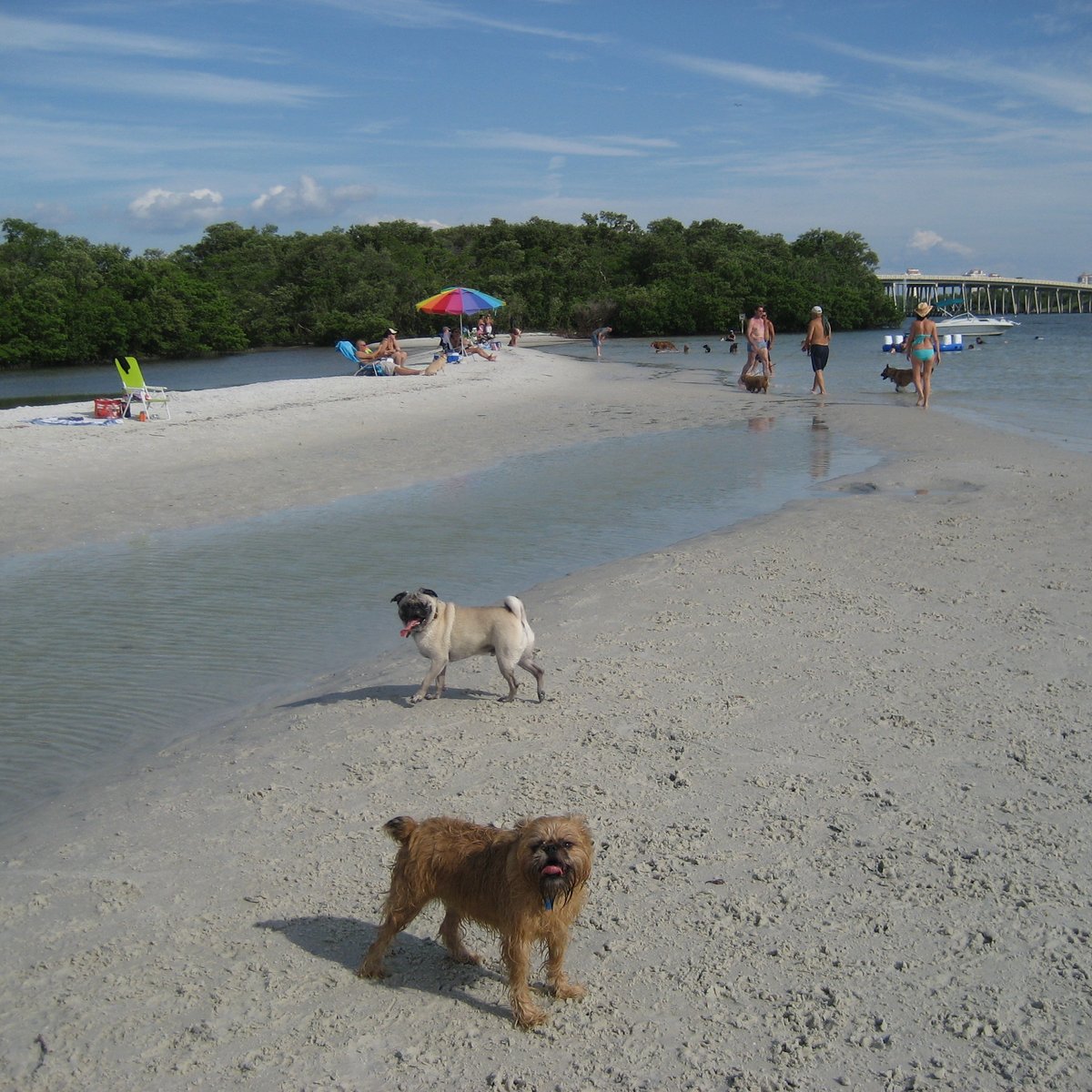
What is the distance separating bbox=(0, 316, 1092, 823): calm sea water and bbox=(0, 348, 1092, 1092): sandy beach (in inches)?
26.7

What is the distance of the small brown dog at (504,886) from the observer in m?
3.17

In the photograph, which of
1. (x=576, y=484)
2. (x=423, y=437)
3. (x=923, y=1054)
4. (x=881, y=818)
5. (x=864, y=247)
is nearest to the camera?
(x=923, y=1054)

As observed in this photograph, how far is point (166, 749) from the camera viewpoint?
5.90 m

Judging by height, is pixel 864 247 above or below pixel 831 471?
above

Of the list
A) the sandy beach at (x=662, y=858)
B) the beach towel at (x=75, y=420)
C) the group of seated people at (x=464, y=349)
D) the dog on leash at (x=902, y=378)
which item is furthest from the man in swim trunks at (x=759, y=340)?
the sandy beach at (x=662, y=858)

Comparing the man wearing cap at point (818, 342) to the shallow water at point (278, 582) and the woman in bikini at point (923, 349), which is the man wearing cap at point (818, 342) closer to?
the woman in bikini at point (923, 349)

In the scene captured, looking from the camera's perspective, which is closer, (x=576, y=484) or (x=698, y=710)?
(x=698, y=710)

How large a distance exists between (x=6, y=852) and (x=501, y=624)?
2786 millimetres

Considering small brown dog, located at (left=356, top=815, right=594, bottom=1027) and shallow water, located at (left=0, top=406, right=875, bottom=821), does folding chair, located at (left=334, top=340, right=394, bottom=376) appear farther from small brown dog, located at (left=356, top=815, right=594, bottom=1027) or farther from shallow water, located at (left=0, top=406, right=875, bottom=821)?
small brown dog, located at (left=356, top=815, right=594, bottom=1027)

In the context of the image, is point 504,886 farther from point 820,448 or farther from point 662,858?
point 820,448

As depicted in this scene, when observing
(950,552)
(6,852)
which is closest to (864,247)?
(950,552)

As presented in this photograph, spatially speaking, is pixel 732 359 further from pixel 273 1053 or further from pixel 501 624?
pixel 273 1053

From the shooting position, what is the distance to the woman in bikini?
67.5ft

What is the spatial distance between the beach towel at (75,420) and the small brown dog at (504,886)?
17.0m
